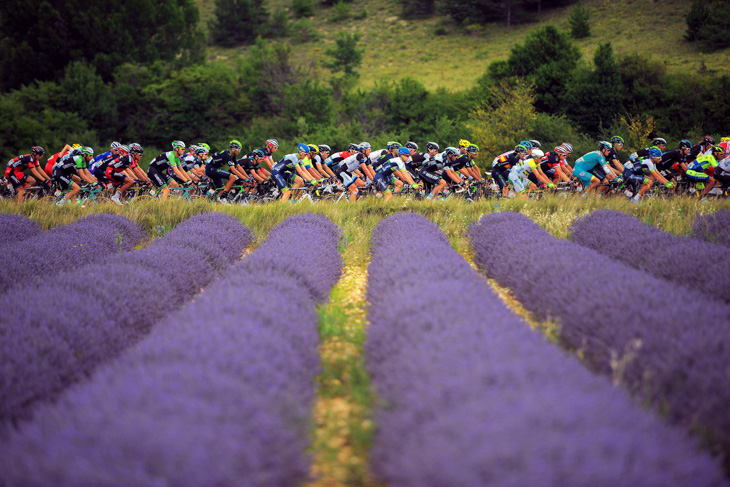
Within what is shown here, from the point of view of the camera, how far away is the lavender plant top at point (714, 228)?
7.46 m

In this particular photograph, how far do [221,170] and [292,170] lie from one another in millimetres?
2219

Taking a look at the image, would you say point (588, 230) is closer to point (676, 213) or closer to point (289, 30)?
point (676, 213)

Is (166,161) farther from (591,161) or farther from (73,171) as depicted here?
(591,161)

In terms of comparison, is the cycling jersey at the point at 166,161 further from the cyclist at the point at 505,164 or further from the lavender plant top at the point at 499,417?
the lavender plant top at the point at 499,417

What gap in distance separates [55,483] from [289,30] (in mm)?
64534

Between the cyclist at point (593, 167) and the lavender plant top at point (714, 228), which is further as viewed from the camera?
the cyclist at point (593, 167)

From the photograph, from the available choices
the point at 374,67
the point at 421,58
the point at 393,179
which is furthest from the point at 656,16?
the point at 393,179

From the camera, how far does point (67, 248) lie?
7086mm

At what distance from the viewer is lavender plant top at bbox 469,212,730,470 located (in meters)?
2.91

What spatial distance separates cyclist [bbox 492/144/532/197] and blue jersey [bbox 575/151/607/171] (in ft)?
5.63

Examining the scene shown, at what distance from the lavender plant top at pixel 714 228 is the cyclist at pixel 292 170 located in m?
8.83

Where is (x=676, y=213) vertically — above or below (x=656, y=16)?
below

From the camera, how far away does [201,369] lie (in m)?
2.83

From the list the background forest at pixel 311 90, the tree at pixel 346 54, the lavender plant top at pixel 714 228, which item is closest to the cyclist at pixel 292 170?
the lavender plant top at pixel 714 228
